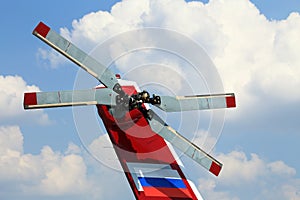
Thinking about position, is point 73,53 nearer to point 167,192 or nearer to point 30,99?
point 30,99

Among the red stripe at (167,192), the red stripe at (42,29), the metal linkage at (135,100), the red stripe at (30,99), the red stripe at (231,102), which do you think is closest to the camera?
the red stripe at (30,99)

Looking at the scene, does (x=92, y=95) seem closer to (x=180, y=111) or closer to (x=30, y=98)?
(x=30, y=98)

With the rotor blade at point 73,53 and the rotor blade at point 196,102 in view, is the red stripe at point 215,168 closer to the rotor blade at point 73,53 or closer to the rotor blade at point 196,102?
the rotor blade at point 196,102

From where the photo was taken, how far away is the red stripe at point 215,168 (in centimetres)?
2948

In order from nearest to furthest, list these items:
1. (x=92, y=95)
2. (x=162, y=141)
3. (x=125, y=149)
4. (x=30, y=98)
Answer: (x=30, y=98) → (x=92, y=95) → (x=125, y=149) → (x=162, y=141)

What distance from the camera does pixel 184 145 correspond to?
1144 inches

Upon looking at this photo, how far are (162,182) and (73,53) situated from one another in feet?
34.7

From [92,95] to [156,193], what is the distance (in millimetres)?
8057

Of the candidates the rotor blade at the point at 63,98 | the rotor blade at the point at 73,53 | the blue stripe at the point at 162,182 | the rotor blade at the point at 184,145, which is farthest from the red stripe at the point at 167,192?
the rotor blade at the point at 73,53

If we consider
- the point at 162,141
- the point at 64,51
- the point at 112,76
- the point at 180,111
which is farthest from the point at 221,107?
the point at 64,51

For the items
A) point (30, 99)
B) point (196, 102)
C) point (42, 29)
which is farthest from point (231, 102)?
point (30, 99)

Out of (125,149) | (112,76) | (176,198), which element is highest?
(112,76)

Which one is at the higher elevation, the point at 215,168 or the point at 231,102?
the point at 231,102

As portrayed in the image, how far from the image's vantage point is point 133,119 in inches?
1147
